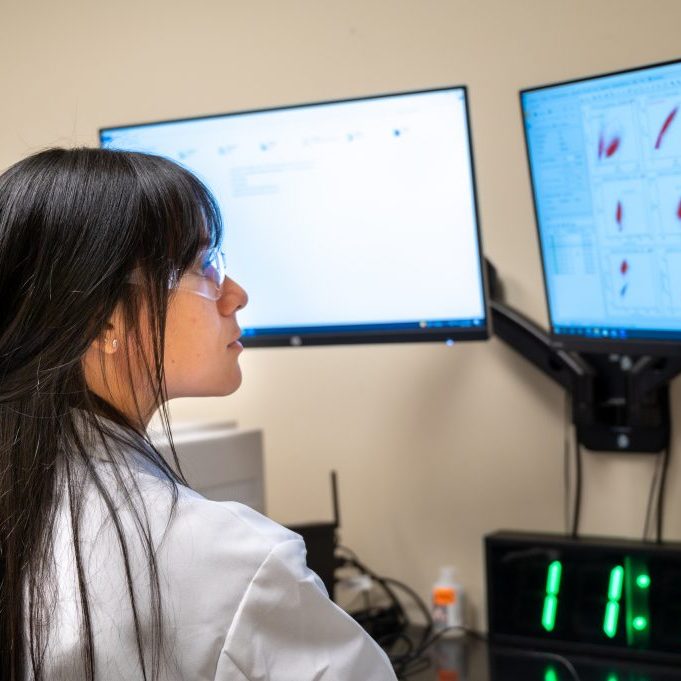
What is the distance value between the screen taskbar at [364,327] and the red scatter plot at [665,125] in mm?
354

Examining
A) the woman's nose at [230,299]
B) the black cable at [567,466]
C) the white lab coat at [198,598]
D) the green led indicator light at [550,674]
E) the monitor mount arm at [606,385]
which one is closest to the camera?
the white lab coat at [198,598]

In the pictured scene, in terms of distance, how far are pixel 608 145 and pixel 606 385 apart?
1.35 feet

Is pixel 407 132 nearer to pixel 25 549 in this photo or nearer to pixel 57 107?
pixel 25 549

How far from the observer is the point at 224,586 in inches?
34.0

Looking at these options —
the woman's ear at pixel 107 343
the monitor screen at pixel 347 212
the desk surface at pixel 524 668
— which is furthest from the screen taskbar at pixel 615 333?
the woman's ear at pixel 107 343

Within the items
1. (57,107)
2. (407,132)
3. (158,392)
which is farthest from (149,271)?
(57,107)

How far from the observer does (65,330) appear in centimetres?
95

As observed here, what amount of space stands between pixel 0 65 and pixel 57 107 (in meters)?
→ 0.20

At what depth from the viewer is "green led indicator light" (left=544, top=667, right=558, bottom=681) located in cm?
140

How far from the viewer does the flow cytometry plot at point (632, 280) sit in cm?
131

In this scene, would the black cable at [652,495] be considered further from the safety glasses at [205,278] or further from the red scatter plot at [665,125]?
the safety glasses at [205,278]

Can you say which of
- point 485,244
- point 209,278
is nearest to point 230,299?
point 209,278

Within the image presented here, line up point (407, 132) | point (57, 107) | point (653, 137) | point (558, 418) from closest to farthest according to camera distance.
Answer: point (653, 137) → point (407, 132) → point (558, 418) → point (57, 107)

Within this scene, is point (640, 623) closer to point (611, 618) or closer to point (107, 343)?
point (611, 618)
